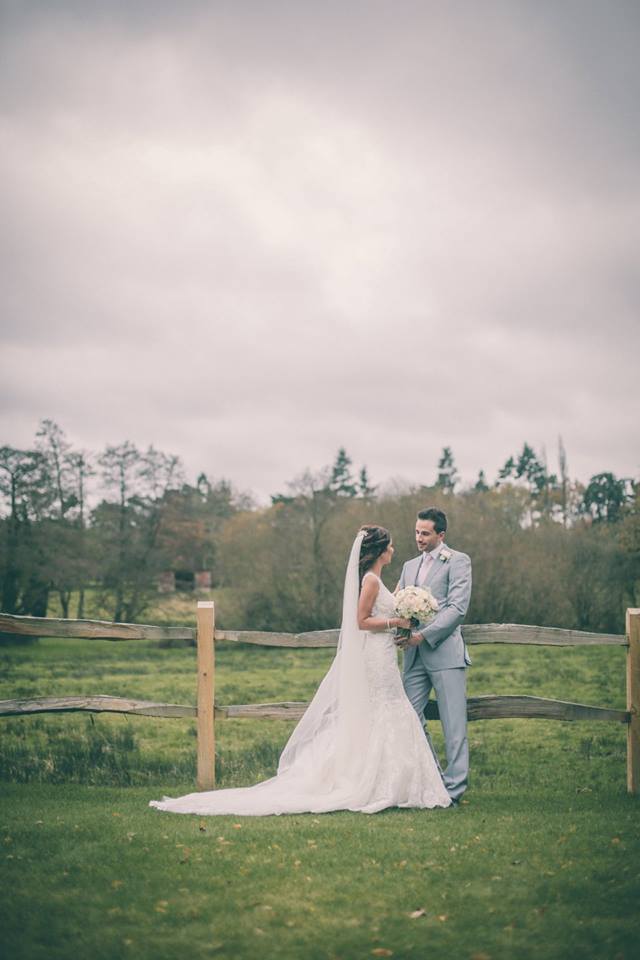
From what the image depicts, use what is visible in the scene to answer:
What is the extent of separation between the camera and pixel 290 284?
4269cm

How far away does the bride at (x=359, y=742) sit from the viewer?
6523 mm

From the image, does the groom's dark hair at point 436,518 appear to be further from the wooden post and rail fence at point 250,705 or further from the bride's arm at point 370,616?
the wooden post and rail fence at point 250,705

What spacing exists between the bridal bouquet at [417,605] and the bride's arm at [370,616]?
0.59 ft

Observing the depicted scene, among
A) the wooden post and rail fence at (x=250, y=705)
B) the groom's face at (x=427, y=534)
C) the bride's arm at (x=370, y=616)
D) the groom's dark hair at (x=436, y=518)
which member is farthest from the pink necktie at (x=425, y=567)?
the wooden post and rail fence at (x=250, y=705)

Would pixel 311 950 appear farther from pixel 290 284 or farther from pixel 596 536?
pixel 290 284

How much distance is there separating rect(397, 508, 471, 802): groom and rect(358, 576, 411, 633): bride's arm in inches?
7.9

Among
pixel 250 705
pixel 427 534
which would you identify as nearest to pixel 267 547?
pixel 250 705

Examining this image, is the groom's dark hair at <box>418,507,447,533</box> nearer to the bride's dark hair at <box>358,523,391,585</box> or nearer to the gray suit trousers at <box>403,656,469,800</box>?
the bride's dark hair at <box>358,523,391,585</box>

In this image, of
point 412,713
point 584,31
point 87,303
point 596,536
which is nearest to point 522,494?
point 596,536

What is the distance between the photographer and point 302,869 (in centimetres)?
490

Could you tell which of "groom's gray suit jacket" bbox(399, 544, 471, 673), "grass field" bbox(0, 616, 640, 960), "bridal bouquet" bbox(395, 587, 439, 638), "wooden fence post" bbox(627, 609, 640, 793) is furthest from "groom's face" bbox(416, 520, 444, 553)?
"grass field" bbox(0, 616, 640, 960)

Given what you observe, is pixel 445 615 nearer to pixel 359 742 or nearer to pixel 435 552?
pixel 435 552

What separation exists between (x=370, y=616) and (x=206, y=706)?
5.57 feet

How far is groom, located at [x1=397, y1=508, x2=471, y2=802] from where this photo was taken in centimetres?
689
